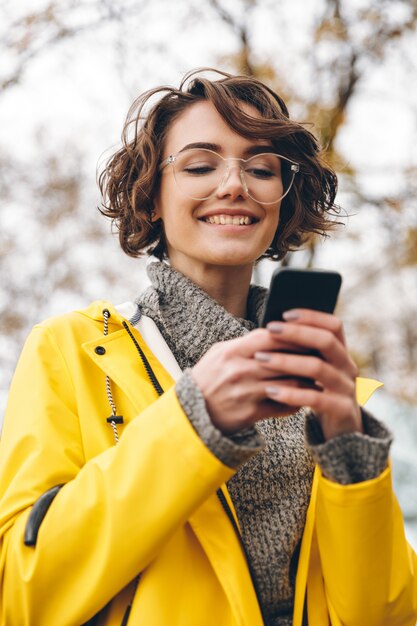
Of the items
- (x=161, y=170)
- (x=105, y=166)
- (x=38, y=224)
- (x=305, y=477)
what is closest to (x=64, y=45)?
(x=105, y=166)

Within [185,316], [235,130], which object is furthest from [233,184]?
[185,316]

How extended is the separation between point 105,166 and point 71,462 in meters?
1.23

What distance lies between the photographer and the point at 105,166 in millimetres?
2396

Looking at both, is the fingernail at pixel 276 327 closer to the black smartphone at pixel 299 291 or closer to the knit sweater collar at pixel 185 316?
the black smartphone at pixel 299 291

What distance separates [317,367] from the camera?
1.25m

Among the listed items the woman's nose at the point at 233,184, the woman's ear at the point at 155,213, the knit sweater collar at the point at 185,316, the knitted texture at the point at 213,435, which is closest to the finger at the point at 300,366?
the knitted texture at the point at 213,435

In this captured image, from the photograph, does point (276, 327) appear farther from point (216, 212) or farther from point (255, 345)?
point (216, 212)

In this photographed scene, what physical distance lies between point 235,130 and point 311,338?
3.00 feet

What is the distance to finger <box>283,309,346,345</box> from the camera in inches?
49.4

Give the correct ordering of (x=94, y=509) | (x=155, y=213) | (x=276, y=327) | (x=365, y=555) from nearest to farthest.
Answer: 1. (x=276, y=327)
2. (x=94, y=509)
3. (x=365, y=555)
4. (x=155, y=213)

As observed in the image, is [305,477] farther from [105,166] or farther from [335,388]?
[105,166]

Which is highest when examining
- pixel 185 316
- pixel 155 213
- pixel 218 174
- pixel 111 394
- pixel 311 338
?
pixel 155 213

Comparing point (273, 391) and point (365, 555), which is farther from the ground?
point (273, 391)

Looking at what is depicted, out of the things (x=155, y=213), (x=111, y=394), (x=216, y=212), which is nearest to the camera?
→ (x=111, y=394)
